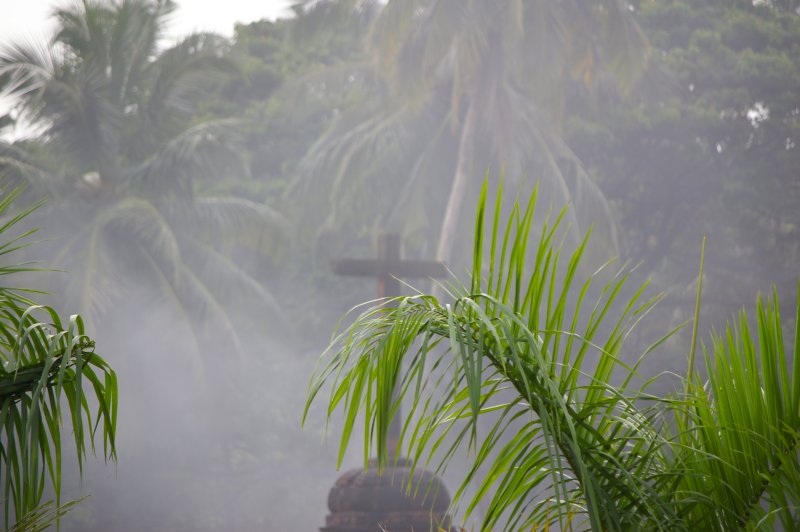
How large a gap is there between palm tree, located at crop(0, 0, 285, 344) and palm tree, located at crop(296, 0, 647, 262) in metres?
2.53

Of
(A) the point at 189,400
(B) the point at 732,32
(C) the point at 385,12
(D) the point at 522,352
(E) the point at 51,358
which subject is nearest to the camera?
(E) the point at 51,358

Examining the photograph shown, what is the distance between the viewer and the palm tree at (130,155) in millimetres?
15461

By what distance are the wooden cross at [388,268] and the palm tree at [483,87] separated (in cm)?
724

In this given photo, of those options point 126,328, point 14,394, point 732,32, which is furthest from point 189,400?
point 14,394

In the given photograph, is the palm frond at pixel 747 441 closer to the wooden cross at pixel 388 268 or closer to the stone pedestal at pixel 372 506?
the stone pedestal at pixel 372 506

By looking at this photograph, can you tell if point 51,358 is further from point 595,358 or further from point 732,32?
point 732,32

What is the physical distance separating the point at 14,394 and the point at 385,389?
0.68 m

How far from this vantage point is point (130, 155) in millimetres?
17609

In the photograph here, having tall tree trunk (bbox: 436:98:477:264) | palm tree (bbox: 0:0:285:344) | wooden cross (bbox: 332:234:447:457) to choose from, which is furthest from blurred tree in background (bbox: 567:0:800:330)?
wooden cross (bbox: 332:234:447:457)

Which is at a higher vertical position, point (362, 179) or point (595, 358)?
point (362, 179)

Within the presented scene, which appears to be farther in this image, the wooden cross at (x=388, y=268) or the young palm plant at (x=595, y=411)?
the wooden cross at (x=388, y=268)

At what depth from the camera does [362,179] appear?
19.0 m

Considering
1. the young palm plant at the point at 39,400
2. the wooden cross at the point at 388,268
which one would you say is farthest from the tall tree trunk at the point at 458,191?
the young palm plant at the point at 39,400

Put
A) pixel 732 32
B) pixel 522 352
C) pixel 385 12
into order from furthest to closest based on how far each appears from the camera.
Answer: pixel 732 32 → pixel 385 12 → pixel 522 352
